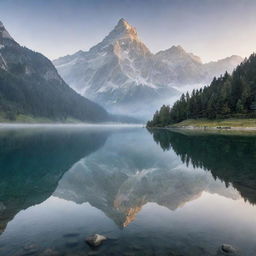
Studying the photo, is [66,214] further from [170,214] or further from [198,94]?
[198,94]

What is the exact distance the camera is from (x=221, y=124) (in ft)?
426

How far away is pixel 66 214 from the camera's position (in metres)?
18.4

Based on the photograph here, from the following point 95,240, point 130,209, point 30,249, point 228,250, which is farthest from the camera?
point 130,209

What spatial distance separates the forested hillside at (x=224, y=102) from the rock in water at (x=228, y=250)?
131787 millimetres

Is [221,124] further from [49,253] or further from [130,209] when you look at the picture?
[49,253]

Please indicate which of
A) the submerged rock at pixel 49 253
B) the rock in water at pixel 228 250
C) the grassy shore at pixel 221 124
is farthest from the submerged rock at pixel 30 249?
the grassy shore at pixel 221 124

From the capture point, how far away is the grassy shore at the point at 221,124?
12061 centimetres

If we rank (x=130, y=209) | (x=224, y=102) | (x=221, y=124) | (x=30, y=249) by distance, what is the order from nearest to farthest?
(x=30, y=249)
(x=130, y=209)
(x=221, y=124)
(x=224, y=102)

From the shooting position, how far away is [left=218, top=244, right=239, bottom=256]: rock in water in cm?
1191

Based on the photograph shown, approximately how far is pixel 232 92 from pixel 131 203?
142210 mm

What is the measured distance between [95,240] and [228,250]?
271 inches

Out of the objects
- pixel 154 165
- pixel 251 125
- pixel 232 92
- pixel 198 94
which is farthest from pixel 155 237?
pixel 198 94

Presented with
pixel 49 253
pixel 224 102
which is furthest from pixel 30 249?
pixel 224 102

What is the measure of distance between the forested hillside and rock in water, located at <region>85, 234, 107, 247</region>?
5273 inches
